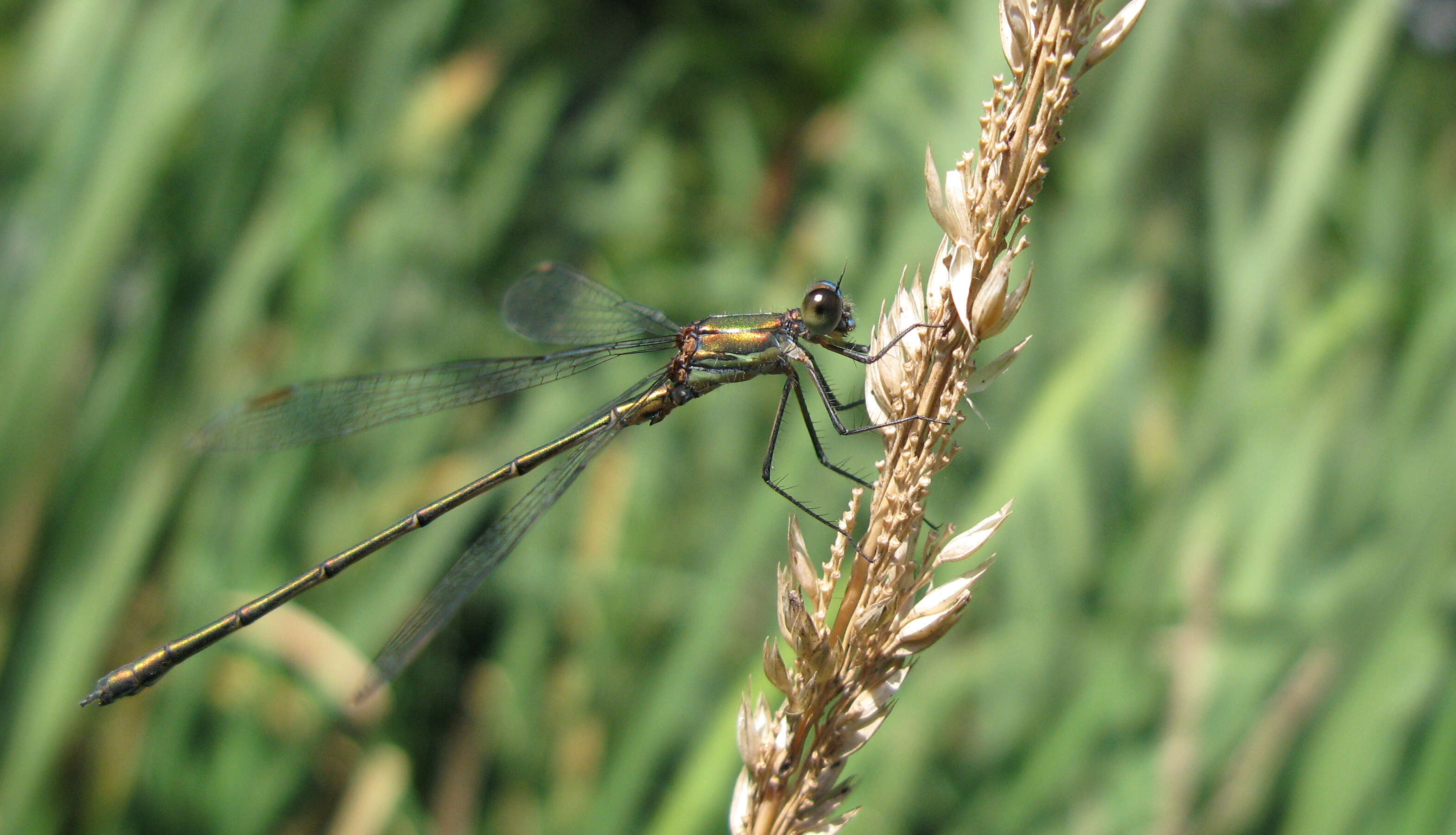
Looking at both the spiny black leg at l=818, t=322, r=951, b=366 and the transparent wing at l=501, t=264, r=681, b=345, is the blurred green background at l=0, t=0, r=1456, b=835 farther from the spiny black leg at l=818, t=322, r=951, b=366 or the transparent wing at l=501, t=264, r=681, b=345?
the transparent wing at l=501, t=264, r=681, b=345

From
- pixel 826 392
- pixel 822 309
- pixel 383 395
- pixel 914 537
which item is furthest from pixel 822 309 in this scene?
pixel 383 395

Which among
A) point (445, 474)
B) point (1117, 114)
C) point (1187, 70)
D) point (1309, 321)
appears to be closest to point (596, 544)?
point (445, 474)

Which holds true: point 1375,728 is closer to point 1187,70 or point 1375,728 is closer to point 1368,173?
point 1368,173

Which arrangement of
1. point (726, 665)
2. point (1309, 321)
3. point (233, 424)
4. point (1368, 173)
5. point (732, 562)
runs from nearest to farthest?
1. point (732, 562)
2. point (233, 424)
3. point (1309, 321)
4. point (726, 665)
5. point (1368, 173)

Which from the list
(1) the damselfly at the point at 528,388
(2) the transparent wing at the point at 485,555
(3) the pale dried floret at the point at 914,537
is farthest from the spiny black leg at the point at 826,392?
(3) the pale dried floret at the point at 914,537

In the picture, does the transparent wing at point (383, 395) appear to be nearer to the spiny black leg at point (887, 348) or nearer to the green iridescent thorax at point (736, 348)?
the green iridescent thorax at point (736, 348)

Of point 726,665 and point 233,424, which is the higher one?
point 233,424

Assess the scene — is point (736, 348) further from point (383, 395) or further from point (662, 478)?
point (662, 478)
